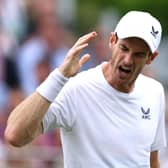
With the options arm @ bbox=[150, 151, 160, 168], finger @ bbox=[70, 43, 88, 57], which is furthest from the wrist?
arm @ bbox=[150, 151, 160, 168]

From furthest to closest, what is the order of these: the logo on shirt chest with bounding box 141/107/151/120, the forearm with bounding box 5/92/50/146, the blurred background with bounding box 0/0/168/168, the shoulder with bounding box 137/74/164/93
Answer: the blurred background with bounding box 0/0/168/168 < the shoulder with bounding box 137/74/164/93 < the logo on shirt chest with bounding box 141/107/151/120 < the forearm with bounding box 5/92/50/146

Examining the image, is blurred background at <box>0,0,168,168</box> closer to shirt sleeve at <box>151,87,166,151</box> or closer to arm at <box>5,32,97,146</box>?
shirt sleeve at <box>151,87,166,151</box>

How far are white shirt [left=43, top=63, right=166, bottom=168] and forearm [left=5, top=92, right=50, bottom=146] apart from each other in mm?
224

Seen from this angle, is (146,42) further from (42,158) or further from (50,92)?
(42,158)

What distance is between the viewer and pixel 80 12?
23.7 metres

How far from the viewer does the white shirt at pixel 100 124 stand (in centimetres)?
752

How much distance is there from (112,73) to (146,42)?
1.09 feet

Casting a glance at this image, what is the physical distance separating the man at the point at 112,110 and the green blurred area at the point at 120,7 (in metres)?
14.4

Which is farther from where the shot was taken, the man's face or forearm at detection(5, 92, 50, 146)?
the man's face

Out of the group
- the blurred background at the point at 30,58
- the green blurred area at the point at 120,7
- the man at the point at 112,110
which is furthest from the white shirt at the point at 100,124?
the green blurred area at the point at 120,7

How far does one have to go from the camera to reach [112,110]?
7.71 m

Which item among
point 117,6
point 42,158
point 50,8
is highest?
point 50,8

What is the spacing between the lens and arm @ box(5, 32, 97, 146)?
711 centimetres

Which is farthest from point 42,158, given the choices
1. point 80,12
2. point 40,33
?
point 80,12
